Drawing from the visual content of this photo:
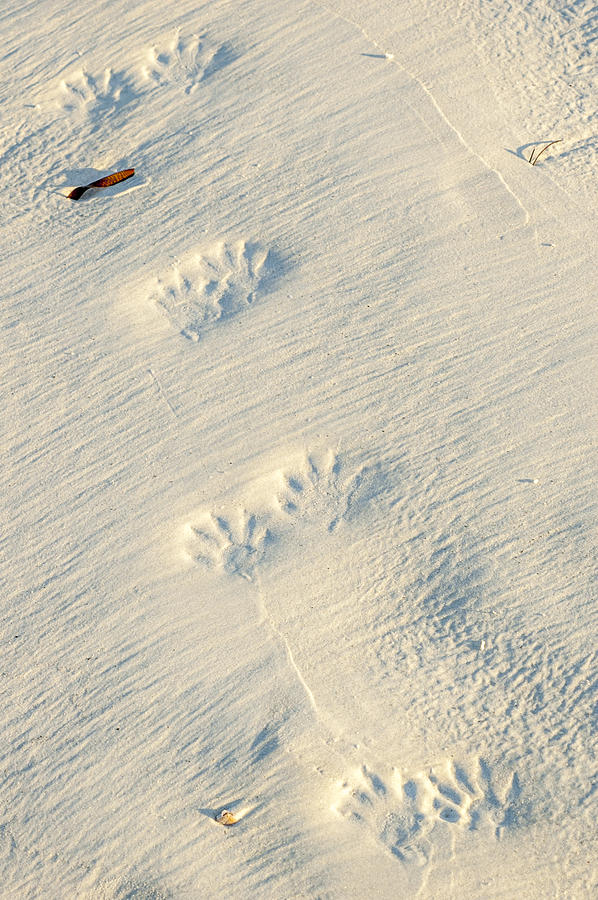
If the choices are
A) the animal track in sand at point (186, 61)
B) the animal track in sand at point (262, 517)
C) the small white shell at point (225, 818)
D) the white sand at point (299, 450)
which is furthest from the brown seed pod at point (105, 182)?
the small white shell at point (225, 818)

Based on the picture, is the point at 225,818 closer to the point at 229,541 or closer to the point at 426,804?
the point at 426,804

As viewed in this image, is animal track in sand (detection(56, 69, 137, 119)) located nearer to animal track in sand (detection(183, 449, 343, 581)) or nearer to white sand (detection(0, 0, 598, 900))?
white sand (detection(0, 0, 598, 900))

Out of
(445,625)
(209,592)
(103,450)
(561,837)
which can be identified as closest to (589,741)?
(561,837)

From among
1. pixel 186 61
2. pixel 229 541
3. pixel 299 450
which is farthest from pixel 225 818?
pixel 186 61

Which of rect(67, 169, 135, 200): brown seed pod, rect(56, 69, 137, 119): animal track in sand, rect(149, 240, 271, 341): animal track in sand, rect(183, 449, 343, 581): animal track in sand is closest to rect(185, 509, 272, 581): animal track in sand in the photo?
rect(183, 449, 343, 581): animal track in sand

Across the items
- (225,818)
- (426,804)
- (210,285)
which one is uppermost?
(210,285)

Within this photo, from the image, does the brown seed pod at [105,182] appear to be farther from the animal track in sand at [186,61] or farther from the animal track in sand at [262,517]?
the animal track in sand at [262,517]
